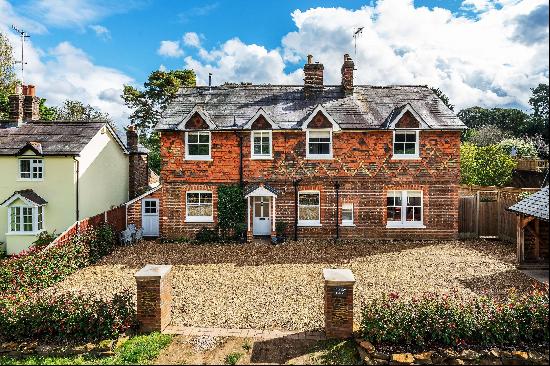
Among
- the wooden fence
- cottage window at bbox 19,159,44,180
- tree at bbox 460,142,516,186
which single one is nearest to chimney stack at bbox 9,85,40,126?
cottage window at bbox 19,159,44,180

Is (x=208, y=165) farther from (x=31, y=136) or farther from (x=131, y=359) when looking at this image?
(x=131, y=359)

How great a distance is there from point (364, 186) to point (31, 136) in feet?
62.4

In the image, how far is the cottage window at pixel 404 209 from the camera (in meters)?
21.4

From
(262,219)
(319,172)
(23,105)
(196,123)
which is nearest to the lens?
(196,123)

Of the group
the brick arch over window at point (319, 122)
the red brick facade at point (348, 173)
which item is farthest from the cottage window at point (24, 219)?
the brick arch over window at point (319, 122)

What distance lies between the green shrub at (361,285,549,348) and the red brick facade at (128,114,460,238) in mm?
12620

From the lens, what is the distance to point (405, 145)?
21359 millimetres

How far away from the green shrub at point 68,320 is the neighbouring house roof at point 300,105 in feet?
42.5

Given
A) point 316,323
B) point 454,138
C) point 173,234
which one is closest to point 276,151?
point 173,234

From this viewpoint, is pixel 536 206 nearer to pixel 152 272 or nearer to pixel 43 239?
pixel 152 272

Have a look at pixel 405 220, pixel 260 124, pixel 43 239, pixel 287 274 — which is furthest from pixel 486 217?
pixel 43 239

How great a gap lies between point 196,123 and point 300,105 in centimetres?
609

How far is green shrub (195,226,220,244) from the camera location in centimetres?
2122

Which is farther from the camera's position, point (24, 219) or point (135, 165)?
point (135, 165)
